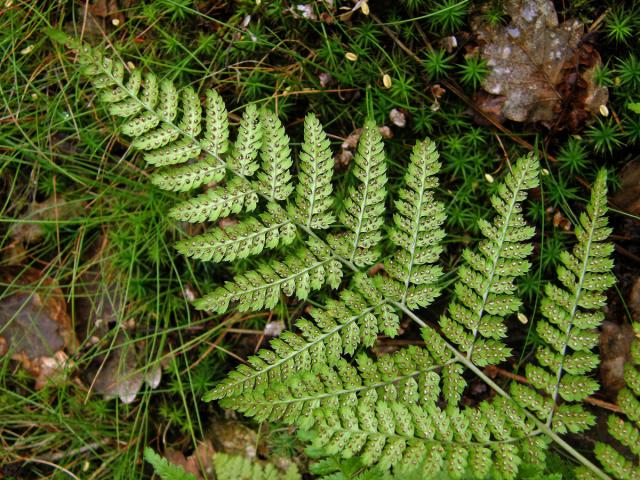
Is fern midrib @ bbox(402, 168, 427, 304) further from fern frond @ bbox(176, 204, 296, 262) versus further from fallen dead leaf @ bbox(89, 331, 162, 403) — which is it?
fallen dead leaf @ bbox(89, 331, 162, 403)

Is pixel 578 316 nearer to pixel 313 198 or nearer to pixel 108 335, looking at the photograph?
pixel 313 198

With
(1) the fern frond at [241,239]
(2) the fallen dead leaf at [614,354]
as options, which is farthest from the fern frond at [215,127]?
(2) the fallen dead leaf at [614,354]

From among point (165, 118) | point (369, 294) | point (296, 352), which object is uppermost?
point (165, 118)

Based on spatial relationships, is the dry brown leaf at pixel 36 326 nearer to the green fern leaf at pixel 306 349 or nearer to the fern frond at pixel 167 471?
the fern frond at pixel 167 471

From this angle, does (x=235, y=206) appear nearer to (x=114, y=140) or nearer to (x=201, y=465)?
(x=114, y=140)

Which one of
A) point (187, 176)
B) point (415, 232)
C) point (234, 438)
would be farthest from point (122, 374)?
point (415, 232)

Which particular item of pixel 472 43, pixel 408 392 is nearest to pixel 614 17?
→ pixel 472 43
